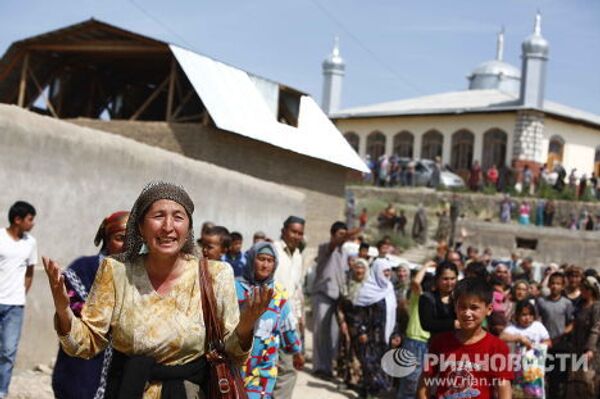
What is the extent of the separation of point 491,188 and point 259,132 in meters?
24.7

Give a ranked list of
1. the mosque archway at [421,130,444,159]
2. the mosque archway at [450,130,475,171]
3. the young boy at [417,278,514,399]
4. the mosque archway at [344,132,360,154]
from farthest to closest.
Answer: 1. the mosque archway at [344,132,360,154]
2. the mosque archway at [421,130,444,159]
3. the mosque archway at [450,130,475,171]
4. the young boy at [417,278,514,399]

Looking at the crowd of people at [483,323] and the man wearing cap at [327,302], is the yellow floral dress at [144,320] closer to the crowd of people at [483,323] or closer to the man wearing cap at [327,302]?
the crowd of people at [483,323]

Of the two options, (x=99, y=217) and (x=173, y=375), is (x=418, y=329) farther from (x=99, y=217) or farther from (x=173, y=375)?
(x=173, y=375)

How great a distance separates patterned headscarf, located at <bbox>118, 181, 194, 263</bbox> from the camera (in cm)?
292

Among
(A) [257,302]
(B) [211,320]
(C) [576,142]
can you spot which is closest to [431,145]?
(C) [576,142]

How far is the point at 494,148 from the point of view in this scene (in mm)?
39156

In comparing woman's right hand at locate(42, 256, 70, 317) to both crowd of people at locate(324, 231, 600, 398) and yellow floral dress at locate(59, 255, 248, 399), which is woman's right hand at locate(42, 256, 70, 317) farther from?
crowd of people at locate(324, 231, 600, 398)

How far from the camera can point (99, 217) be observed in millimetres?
8609

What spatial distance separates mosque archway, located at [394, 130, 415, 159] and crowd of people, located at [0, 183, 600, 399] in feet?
102

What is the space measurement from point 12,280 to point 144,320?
3.88m

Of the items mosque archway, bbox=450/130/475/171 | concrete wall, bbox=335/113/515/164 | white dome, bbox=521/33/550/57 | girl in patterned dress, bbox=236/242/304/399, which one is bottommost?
girl in patterned dress, bbox=236/242/304/399

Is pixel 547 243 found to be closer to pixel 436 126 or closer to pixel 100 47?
pixel 100 47

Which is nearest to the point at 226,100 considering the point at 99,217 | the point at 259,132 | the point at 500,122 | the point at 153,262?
the point at 259,132

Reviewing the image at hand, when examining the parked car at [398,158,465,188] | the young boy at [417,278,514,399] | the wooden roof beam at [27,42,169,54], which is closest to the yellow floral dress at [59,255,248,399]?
the young boy at [417,278,514,399]
